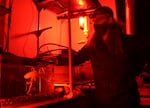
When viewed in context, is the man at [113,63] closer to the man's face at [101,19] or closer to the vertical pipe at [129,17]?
the man's face at [101,19]

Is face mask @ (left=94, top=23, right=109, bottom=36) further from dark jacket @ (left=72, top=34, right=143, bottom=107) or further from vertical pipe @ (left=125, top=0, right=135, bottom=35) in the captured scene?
vertical pipe @ (left=125, top=0, right=135, bottom=35)

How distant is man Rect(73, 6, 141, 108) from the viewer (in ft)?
4.04

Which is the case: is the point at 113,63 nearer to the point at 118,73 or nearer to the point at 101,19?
the point at 118,73

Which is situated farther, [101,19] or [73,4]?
[73,4]

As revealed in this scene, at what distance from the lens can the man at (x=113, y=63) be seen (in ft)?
4.04

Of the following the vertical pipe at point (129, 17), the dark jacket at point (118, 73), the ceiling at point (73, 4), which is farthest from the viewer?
the ceiling at point (73, 4)

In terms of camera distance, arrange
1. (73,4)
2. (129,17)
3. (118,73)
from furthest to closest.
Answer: (73,4) < (129,17) < (118,73)

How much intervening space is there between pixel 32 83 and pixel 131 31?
3.28 feet

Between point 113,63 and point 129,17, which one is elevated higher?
point 129,17

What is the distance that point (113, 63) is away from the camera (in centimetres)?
124

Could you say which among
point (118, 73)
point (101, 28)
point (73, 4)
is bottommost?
point (118, 73)

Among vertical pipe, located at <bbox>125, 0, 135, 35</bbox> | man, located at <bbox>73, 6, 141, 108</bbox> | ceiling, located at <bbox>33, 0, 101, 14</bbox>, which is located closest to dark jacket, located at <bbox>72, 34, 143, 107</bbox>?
man, located at <bbox>73, 6, 141, 108</bbox>

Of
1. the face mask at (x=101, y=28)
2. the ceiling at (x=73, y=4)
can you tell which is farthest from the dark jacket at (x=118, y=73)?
the ceiling at (x=73, y=4)

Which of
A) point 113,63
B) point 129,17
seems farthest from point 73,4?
point 113,63
